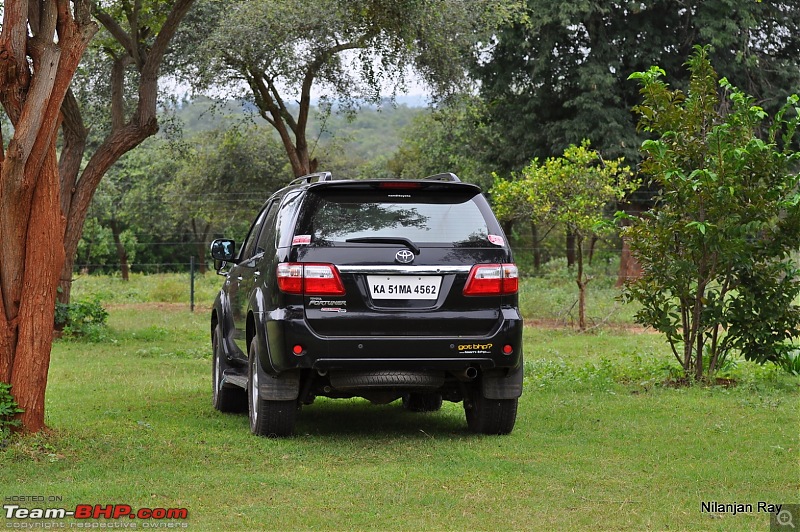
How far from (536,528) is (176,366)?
31.0 feet

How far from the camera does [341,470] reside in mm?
7387

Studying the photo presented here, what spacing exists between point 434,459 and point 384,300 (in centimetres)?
118

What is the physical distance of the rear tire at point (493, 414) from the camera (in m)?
8.73

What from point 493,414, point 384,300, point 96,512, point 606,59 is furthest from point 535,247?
point 96,512

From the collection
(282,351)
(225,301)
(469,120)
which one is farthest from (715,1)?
(282,351)

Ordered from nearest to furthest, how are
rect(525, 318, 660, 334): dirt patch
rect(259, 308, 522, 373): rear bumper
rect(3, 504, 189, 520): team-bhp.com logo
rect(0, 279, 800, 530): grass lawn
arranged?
rect(3, 504, 189, 520): team-bhp.com logo → rect(0, 279, 800, 530): grass lawn → rect(259, 308, 522, 373): rear bumper → rect(525, 318, 660, 334): dirt patch

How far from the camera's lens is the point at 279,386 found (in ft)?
27.6

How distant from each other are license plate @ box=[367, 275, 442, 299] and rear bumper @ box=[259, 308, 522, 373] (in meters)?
0.30

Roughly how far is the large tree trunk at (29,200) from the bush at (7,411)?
0.23 ft

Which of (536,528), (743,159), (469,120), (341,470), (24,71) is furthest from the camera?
(469,120)

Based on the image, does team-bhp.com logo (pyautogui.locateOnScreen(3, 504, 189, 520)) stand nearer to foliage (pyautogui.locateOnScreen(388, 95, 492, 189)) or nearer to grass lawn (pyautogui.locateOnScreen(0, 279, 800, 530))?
grass lawn (pyautogui.locateOnScreen(0, 279, 800, 530))

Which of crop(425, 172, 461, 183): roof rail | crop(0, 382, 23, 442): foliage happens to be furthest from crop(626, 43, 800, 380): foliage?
crop(0, 382, 23, 442): foliage

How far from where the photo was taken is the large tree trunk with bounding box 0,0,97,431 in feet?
25.8

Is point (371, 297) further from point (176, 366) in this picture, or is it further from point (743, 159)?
point (176, 366)
